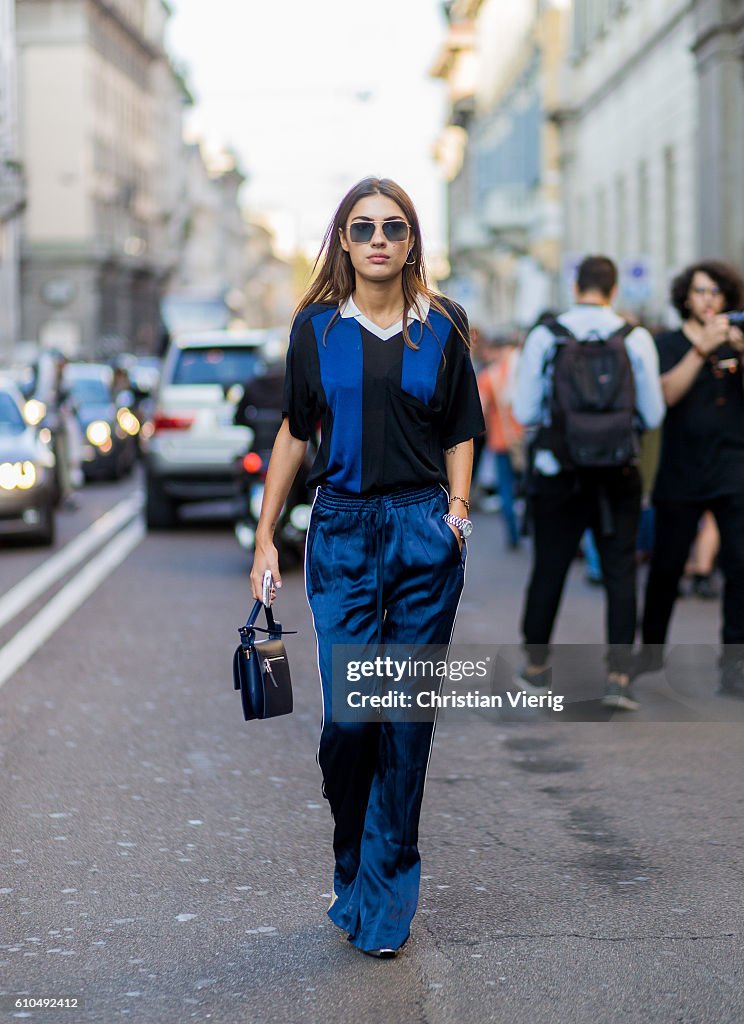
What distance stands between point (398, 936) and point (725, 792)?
2183 mm

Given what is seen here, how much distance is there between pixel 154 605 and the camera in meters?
12.3

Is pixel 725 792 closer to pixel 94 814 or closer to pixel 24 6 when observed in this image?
pixel 94 814

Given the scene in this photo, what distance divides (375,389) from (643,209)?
89.1 feet

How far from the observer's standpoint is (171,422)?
17891 millimetres

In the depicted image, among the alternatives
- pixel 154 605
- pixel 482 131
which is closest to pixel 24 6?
pixel 482 131

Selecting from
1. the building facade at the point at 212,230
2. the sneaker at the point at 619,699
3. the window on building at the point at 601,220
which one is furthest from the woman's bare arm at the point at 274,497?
the building facade at the point at 212,230

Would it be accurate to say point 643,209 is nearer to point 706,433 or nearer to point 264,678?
point 706,433

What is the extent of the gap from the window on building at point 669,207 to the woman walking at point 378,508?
23661mm

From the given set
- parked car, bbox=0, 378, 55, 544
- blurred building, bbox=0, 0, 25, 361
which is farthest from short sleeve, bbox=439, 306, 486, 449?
blurred building, bbox=0, 0, 25, 361

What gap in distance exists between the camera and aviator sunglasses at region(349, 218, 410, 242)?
4719mm

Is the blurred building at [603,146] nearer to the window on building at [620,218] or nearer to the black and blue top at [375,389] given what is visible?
the window on building at [620,218]

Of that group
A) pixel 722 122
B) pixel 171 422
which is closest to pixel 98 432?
pixel 171 422

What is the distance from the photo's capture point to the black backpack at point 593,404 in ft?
25.4

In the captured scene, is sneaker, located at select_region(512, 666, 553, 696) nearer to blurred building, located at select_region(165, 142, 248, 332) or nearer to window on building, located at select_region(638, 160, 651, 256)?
window on building, located at select_region(638, 160, 651, 256)
